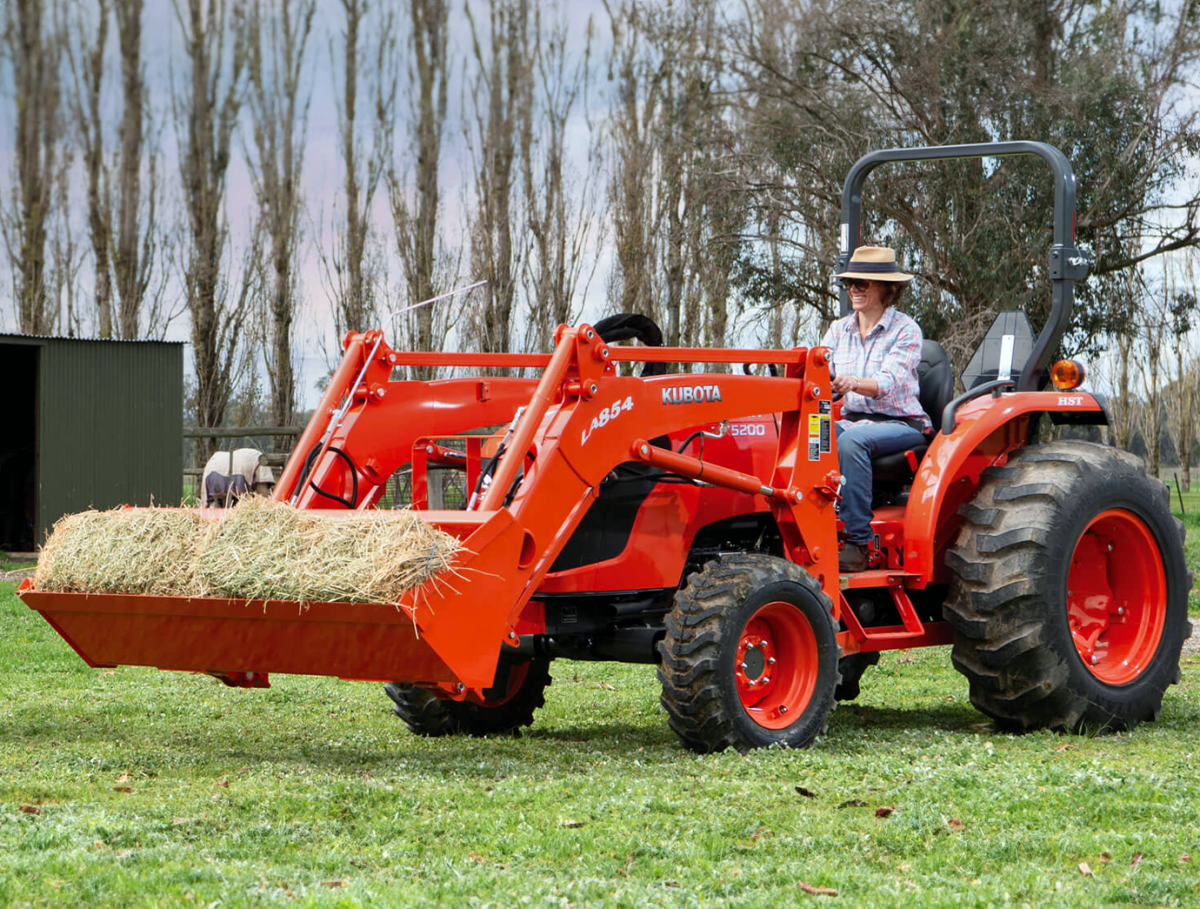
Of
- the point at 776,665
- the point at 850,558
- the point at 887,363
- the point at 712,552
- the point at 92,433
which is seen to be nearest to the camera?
the point at 776,665

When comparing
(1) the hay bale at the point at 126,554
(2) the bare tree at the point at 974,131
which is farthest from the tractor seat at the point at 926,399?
(2) the bare tree at the point at 974,131

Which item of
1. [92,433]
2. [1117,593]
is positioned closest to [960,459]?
[1117,593]

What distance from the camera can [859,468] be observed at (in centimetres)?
692

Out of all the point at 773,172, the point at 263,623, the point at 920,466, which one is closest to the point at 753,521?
the point at 920,466

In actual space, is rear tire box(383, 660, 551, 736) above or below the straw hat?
below

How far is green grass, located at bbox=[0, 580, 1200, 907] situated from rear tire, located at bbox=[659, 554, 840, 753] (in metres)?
0.16

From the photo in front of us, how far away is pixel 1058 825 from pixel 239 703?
15.4 feet

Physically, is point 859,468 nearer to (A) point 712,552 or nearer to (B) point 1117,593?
(A) point 712,552

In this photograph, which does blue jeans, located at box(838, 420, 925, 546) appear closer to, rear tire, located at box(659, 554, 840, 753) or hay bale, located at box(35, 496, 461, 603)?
rear tire, located at box(659, 554, 840, 753)

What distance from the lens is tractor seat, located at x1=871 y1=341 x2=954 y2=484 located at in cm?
730

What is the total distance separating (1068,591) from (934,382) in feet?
4.02

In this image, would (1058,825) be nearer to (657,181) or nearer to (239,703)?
(239,703)

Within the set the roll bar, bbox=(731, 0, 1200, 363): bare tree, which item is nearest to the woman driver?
the roll bar

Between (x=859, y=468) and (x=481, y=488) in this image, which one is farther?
(x=859, y=468)
